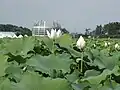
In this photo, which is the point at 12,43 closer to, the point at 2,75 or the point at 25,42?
the point at 25,42

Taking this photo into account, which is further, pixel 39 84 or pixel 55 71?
pixel 55 71

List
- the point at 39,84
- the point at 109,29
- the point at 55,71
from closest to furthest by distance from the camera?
the point at 39,84
the point at 55,71
the point at 109,29

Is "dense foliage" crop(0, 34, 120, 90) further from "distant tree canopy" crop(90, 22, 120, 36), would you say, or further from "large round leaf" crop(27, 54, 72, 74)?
"distant tree canopy" crop(90, 22, 120, 36)

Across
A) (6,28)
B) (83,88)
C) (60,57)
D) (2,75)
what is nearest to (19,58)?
(60,57)

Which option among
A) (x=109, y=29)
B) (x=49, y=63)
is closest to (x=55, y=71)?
(x=49, y=63)

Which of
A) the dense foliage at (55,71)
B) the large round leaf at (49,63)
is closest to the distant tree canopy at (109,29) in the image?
the dense foliage at (55,71)

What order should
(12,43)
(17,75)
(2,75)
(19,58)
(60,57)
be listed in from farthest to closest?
1. (12,43)
2. (19,58)
3. (60,57)
4. (17,75)
5. (2,75)

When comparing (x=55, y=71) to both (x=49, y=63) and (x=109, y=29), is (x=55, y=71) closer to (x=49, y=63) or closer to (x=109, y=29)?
(x=49, y=63)

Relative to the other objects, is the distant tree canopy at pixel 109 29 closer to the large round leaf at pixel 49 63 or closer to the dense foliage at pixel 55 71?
the dense foliage at pixel 55 71

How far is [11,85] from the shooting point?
69 centimetres

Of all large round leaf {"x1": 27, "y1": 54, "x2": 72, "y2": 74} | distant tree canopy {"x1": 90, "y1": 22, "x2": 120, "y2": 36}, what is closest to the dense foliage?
large round leaf {"x1": 27, "y1": 54, "x2": 72, "y2": 74}

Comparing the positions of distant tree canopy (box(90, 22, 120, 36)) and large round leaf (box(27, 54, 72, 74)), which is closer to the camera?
large round leaf (box(27, 54, 72, 74))

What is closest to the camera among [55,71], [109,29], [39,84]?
[39,84]

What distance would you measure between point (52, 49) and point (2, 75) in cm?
67
